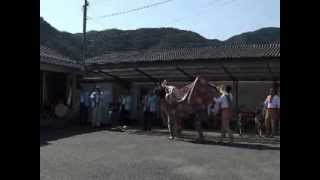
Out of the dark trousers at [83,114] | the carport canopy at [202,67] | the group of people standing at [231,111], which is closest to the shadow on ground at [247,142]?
the group of people standing at [231,111]

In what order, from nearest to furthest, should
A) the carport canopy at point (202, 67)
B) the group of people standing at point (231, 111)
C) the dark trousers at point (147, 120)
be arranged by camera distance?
the group of people standing at point (231, 111) < the carport canopy at point (202, 67) < the dark trousers at point (147, 120)

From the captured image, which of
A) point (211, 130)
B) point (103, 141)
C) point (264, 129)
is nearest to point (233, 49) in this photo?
point (211, 130)

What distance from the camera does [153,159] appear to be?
11.9 metres

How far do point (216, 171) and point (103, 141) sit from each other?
22.0 ft

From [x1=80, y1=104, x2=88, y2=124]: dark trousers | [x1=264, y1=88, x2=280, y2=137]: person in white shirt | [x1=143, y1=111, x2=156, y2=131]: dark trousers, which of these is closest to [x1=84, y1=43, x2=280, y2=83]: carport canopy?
[x1=80, y1=104, x2=88, y2=124]: dark trousers

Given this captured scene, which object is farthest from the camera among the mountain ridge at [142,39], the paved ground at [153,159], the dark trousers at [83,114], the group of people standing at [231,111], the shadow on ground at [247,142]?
the mountain ridge at [142,39]

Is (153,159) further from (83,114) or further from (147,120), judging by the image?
(83,114)

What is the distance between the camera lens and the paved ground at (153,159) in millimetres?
9672

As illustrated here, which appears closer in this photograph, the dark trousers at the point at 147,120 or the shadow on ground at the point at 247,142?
the shadow on ground at the point at 247,142

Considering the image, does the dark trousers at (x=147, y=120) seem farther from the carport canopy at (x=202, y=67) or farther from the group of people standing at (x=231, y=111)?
the group of people standing at (x=231, y=111)

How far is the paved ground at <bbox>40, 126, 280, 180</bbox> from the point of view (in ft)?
31.7

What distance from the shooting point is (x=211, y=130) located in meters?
21.9

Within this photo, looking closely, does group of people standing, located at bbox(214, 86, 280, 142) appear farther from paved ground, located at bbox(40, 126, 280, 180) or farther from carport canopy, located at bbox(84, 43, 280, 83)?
carport canopy, located at bbox(84, 43, 280, 83)
